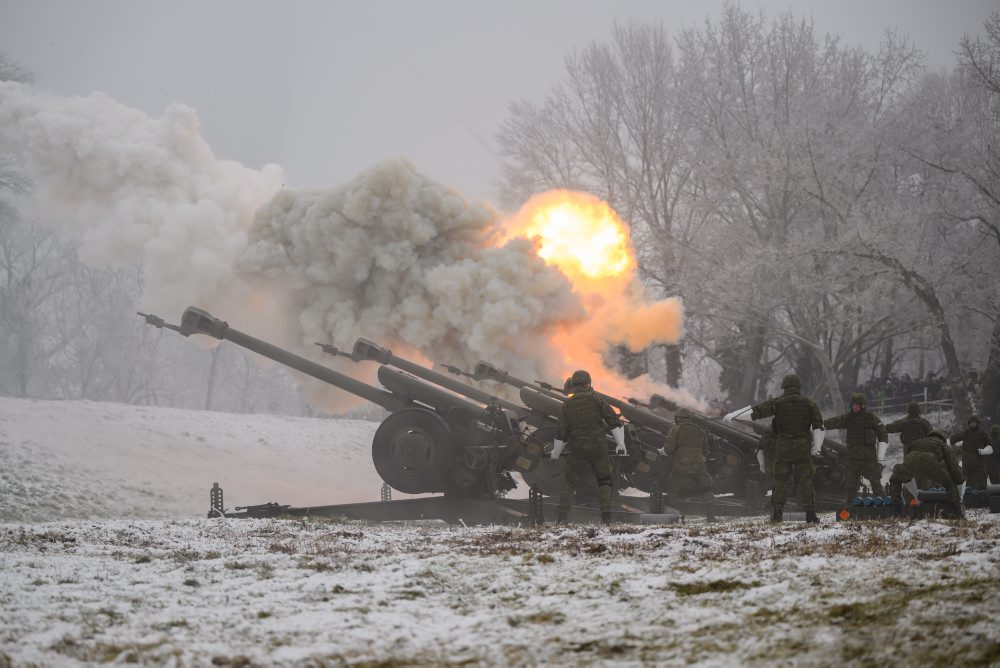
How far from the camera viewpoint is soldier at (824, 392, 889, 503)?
48.0 feet

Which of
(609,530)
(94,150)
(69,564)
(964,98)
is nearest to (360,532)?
(609,530)

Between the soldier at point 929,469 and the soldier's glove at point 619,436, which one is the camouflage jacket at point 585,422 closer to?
the soldier's glove at point 619,436

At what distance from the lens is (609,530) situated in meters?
10.7

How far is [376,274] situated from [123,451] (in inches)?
249

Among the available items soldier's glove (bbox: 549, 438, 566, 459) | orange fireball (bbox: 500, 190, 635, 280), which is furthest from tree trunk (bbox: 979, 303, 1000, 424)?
soldier's glove (bbox: 549, 438, 566, 459)

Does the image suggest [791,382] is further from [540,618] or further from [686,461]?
[540,618]

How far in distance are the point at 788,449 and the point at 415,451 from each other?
17.0ft

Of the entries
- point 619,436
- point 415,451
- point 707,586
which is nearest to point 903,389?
A: point 415,451

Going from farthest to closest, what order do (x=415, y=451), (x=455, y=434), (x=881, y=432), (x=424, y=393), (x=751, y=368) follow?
1. (x=751, y=368)
2. (x=424, y=393)
3. (x=455, y=434)
4. (x=415, y=451)
5. (x=881, y=432)

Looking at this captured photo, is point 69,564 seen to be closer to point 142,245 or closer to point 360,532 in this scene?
point 360,532

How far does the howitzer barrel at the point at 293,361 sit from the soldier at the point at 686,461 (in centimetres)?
382

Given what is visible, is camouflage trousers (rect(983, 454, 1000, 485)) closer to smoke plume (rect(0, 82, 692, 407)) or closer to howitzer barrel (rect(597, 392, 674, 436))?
howitzer barrel (rect(597, 392, 674, 436))

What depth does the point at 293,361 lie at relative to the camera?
16312 mm

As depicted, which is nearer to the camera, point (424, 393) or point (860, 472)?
point (860, 472)
